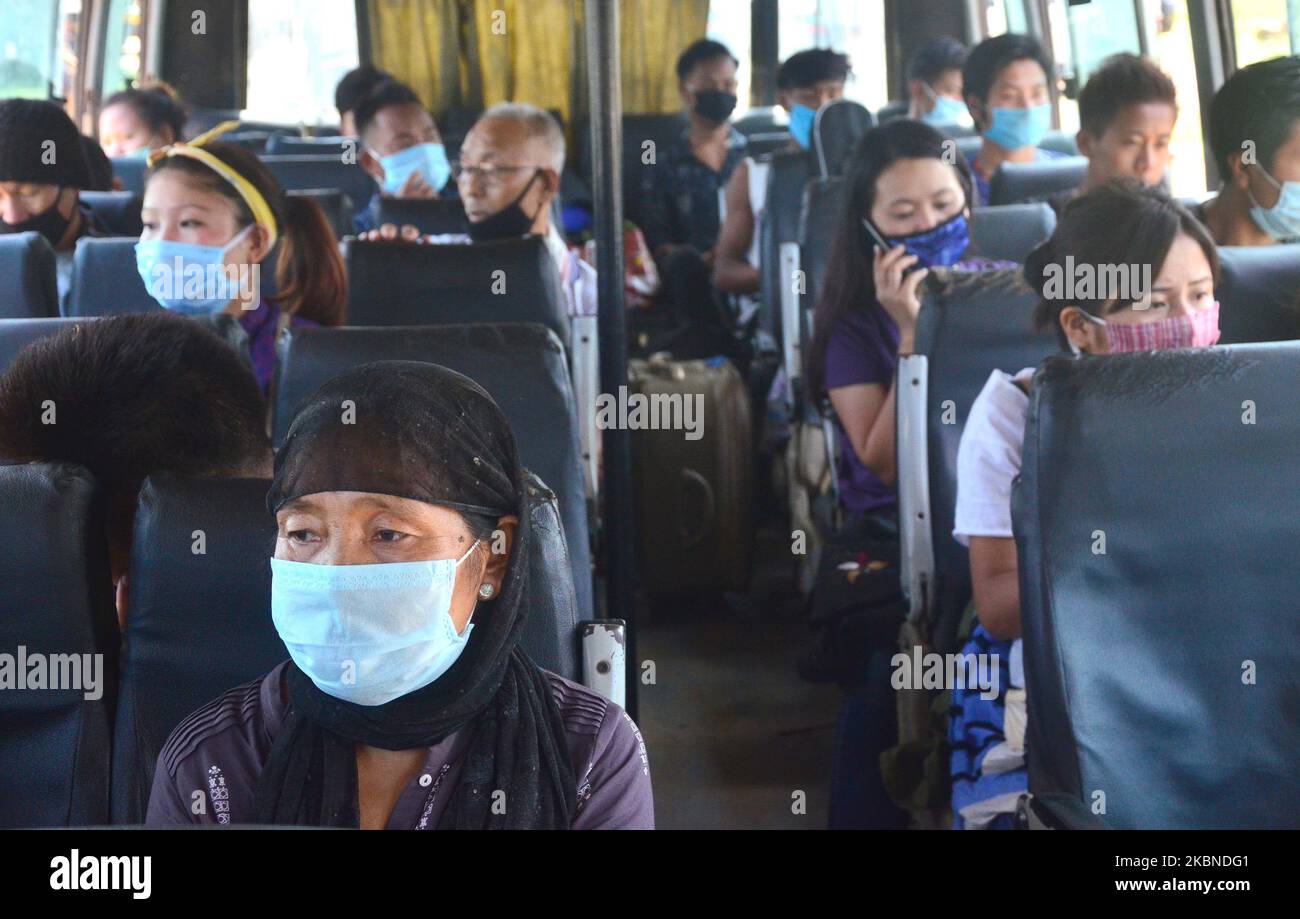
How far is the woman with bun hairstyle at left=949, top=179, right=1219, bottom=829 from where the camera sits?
209 centimetres

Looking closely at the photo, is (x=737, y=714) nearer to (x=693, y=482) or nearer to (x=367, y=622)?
(x=693, y=482)

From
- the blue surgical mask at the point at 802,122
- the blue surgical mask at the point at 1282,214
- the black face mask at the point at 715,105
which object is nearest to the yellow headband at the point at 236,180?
the blue surgical mask at the point at 1282,214

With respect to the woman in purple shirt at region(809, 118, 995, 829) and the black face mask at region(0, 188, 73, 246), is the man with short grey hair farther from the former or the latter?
the woman in purple shirt at region(809, 118, 995, 829)

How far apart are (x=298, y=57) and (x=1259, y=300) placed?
7091mm

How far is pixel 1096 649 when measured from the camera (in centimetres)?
161

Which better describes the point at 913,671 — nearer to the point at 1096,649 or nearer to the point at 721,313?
the point at 1096,649

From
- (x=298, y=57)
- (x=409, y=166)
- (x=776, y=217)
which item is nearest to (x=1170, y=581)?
(x=776, y=217)

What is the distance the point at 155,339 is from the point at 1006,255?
2.45 metres

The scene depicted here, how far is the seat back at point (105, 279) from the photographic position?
305 centimetres

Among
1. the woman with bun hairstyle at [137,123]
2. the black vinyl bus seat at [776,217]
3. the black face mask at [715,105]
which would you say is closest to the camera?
the black vinyl bus seat at [776,217]

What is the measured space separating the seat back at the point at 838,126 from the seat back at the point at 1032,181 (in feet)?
3.29

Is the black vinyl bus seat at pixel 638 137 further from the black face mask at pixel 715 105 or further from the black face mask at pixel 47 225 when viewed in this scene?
the black face mask at pixel 47 225

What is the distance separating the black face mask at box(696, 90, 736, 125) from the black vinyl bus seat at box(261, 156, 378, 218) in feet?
5.22

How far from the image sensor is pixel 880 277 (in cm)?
307
